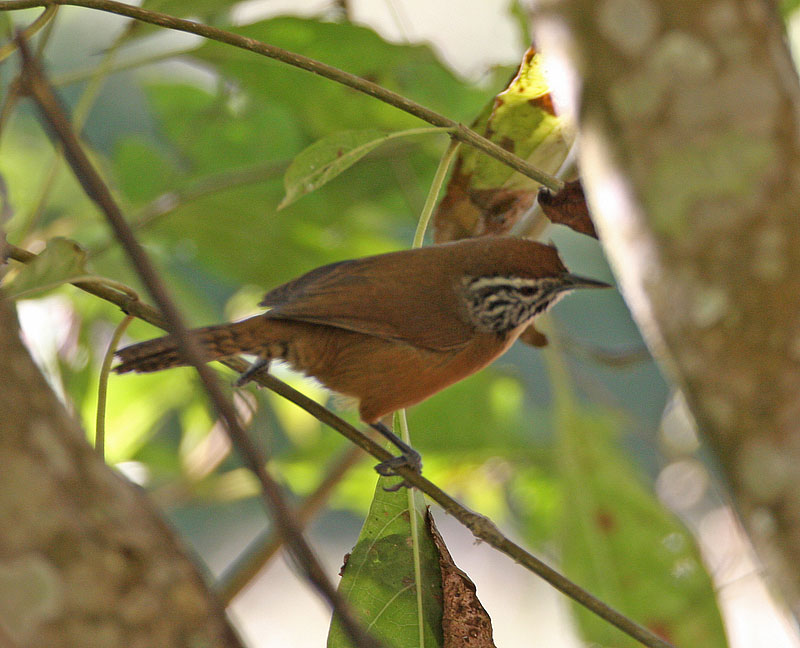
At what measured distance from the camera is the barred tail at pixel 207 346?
2.19 metres

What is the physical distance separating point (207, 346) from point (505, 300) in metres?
0.98

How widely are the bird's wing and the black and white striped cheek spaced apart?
2.2 inches

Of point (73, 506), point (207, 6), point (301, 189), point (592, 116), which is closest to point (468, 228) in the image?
point (301, 189)

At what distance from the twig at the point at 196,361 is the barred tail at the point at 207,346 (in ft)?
3.94

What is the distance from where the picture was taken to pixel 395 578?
206cm

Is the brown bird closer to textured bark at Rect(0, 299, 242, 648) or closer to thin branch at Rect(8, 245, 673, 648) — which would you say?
thin branch at Rect(8, 245, 673, 648)

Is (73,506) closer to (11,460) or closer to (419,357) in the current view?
(11,460)

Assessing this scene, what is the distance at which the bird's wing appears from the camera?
2.60m

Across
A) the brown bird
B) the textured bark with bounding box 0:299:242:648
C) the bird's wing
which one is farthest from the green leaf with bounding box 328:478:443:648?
the textured bark with bounding box 0:299:242:648

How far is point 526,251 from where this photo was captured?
9.18 ft

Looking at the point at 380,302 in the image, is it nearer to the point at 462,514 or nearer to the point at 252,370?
the point at 252,370

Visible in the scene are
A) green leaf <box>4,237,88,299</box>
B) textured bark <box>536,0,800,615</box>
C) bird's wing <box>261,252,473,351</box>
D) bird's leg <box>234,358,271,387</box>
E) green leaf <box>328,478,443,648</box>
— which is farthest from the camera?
bird's wing <box>261,252,473,351</box>

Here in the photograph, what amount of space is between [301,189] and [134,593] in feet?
4.45

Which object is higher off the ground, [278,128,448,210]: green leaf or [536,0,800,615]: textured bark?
[278,128,448,210]: green leaf
